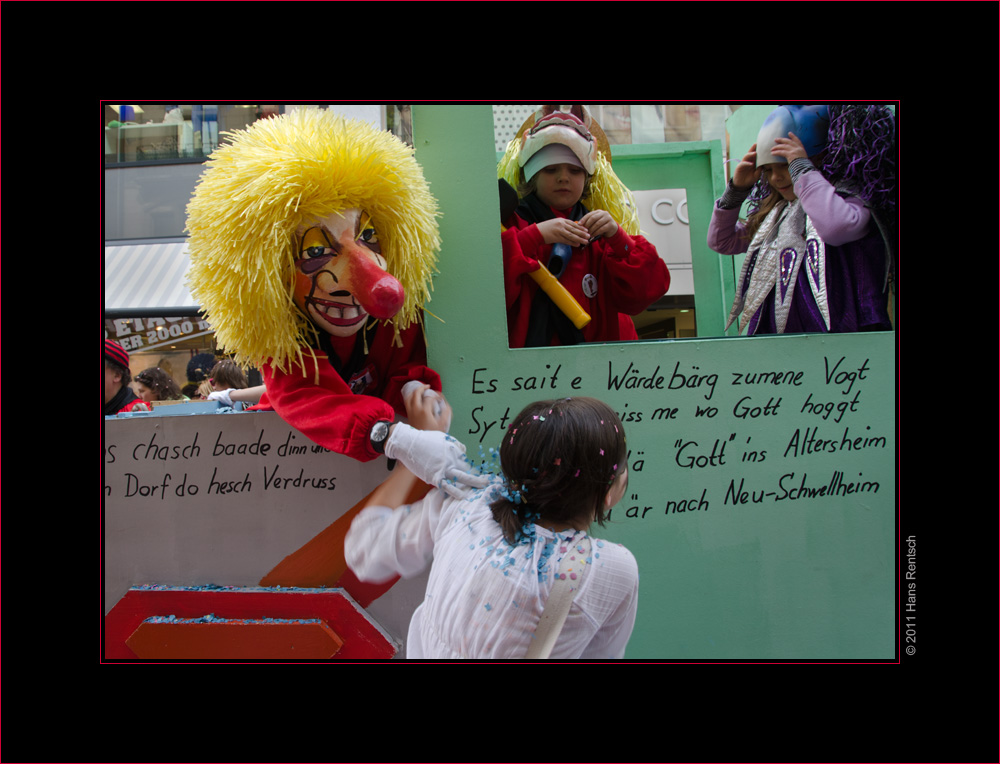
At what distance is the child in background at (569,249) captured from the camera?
6.71 ft

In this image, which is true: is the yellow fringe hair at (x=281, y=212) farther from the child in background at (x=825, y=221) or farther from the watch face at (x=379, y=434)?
the child in background at (x=825, y=221)

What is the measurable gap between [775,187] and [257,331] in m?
1.73

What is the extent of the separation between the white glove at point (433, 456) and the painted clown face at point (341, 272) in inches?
11.6

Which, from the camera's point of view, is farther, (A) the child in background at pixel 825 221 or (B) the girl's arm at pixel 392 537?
(A) the child in background at pixel 825 221

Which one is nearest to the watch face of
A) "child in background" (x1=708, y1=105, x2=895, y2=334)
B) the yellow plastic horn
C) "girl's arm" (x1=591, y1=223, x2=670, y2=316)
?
the yellow plastic horn

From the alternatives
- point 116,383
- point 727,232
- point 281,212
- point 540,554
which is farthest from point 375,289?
point 727,232

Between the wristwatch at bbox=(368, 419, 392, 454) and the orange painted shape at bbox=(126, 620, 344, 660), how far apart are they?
554 mm

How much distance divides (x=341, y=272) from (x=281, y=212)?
0.62 ft

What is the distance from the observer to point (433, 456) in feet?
5.02

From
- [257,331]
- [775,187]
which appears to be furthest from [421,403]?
[775,187]

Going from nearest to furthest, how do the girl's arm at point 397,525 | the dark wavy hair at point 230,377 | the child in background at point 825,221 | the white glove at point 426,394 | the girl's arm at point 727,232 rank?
the girl's arm at point 397,525 < the white glove at point 426,394 < the child in background at point 825,221 < the girl's arm at point 727,232 < the dark wavy hair at point 230,377

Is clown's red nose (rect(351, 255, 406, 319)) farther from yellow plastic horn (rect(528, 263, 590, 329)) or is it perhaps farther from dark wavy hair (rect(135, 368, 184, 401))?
dark wavy hair (rect(135, 368, 184, 401))

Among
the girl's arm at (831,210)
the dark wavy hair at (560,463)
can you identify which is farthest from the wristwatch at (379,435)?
the girl's arm at (831,210)

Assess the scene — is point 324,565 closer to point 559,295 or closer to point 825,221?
point 559,295
